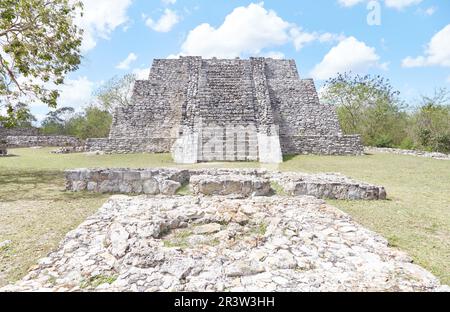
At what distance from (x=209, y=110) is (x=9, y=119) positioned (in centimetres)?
1007

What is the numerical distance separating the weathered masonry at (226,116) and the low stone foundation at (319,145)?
0.06m

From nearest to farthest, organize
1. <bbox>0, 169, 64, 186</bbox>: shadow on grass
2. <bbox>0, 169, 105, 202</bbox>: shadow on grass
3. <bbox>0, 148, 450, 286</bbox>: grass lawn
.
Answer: <bbox>0, 148, 450, 286</bbox>: grass lawn < <bbox>0, 169, 105, 202</bbox>: shadow on grass < <bbox>0, 169, 64, 186</bbox>: shadow on grass

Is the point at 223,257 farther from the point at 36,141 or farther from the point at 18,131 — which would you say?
the point at 18,131

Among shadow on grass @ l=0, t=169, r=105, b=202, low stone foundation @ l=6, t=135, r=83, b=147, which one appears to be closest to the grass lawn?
shadow on grass @ l=0, t=169, r=105, b=202

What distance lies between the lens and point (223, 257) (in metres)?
3.26

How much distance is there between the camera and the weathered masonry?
50.2ft

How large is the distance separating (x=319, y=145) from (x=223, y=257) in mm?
14891

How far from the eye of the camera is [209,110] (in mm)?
17688

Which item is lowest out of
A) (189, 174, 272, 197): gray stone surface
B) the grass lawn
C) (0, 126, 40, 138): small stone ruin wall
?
the grass lawn

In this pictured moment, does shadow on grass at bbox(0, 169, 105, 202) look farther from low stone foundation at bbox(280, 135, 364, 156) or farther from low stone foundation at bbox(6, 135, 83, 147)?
low stone foundation at bbox(6, 135, 83, 147)

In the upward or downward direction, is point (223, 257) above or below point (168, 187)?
below

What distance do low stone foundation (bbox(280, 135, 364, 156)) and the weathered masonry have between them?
0.06 m

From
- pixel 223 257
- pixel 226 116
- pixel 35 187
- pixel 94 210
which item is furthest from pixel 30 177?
pixel 226 116

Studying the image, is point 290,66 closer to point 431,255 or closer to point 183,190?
point 183,190
